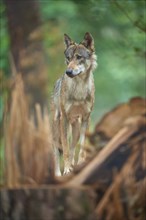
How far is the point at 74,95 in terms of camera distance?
896 millimetres

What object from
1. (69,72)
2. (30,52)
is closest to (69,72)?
(69,72)

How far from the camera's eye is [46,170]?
62.9 inches

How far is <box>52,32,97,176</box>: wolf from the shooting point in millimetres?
885

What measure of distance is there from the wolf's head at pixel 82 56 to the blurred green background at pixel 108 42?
2.16 feet

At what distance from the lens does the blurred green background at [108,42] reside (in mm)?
1730

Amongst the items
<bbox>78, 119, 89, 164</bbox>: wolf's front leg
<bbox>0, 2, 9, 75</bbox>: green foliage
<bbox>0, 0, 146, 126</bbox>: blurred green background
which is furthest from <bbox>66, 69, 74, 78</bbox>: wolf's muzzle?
<bbox>0, 2, 9, 75</bbox>: green foliage

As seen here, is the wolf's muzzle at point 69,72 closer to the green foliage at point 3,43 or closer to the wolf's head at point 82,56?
the wolf's head at point 82,56

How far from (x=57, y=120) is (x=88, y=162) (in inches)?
26.1

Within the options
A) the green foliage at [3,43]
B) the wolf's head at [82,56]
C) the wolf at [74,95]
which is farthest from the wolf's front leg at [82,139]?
the green foliage at [3,43]

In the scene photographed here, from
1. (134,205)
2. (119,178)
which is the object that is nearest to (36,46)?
(119,178)

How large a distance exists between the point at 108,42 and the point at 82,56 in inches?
40.9

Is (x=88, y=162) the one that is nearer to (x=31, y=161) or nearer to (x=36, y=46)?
(x=31, y=161)

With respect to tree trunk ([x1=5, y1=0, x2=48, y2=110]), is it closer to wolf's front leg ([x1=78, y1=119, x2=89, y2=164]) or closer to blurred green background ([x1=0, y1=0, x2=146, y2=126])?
blurred green background ([x1=0, y1=0, x2=146, y2=126])

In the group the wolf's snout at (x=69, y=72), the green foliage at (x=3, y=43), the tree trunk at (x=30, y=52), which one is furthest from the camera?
the green foliage at (x=3, y=43)
